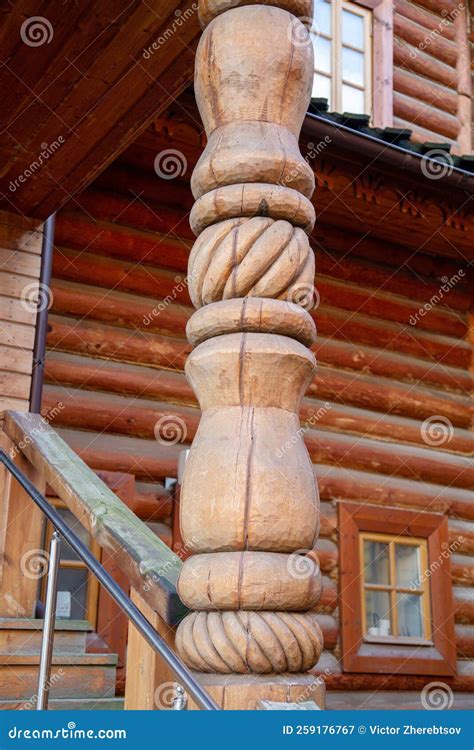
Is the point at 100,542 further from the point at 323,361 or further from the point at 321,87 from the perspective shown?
the point at 321,87

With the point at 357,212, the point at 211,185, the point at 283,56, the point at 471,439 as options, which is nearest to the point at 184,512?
the point at 211,185

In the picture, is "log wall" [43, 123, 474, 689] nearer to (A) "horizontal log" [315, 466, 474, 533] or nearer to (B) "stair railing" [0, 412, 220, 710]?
(A) "horizontal log" [315, 466, 474, 533]

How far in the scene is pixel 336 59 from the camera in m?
8.95

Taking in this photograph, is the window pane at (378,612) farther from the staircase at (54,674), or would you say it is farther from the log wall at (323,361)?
the staircase at (54,674)

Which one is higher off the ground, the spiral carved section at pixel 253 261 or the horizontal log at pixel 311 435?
the horizontal log at pixel 311 435

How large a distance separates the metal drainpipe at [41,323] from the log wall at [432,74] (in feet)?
15.2

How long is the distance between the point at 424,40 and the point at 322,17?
3.48 ft

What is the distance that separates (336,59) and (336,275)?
8.98 feet

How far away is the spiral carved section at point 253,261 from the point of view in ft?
8.61

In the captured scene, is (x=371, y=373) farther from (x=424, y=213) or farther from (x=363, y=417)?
(x=424, y=213)

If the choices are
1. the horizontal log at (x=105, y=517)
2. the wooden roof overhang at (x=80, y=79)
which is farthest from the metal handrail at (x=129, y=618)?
the wooden roof overhang at (x=80, y=79)

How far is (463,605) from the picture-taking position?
7367mm

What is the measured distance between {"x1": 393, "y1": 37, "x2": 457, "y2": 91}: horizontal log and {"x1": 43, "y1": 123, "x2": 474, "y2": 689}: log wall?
232 cm

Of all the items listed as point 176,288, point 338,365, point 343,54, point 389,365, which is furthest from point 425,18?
point 176,288
